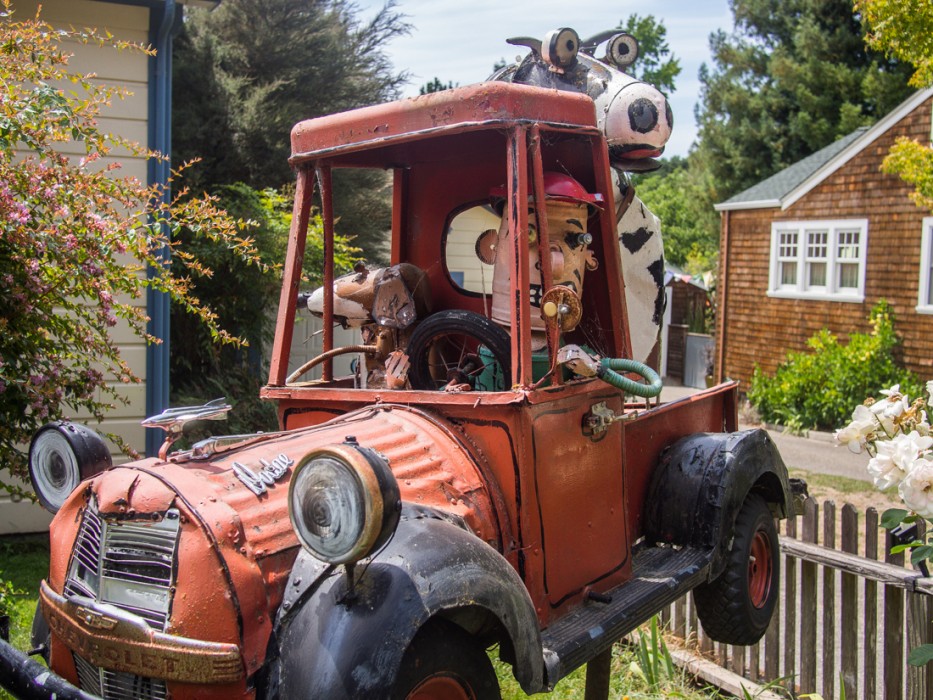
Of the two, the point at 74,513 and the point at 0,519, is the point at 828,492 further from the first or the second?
the point at 74,513

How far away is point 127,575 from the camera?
236 cm

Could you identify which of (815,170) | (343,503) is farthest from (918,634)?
(815,170)

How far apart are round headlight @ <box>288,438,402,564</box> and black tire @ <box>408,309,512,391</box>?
3.70ft

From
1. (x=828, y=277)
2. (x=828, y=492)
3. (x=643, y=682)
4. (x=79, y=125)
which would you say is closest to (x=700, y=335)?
(x=828, y=277)

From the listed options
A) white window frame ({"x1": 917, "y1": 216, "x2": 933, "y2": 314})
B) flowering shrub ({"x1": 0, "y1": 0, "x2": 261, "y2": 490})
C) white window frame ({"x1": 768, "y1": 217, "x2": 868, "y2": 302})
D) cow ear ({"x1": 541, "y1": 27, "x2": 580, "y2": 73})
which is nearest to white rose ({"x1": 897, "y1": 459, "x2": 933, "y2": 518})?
cow ear ({"x1": 541, "y1": 27, "x2": 580, "y2": 73})

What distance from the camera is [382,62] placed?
43.0 ft

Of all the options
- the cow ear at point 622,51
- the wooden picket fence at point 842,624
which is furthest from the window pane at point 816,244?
the cow ear at point 622,51

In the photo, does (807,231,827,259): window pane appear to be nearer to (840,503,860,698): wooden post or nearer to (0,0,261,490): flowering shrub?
(840,503,860,698): wooden post

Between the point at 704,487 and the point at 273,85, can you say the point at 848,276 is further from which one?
the point at 704,487

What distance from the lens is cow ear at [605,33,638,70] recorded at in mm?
4391

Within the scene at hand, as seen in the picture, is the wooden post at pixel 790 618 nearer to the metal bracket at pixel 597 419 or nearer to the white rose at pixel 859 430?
the metal bracket at pixel 597 419

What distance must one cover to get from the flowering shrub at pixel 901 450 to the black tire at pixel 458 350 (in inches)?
46.1

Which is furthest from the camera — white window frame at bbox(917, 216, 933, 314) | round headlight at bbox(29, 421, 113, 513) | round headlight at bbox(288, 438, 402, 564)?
white window frame at bbox(917, 216, 933, 314)

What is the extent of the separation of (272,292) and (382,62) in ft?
16.4
